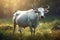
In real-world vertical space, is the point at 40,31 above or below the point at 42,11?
below

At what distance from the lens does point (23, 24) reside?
2.84 metres

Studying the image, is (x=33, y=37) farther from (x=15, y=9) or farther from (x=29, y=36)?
(x=15, y=9)

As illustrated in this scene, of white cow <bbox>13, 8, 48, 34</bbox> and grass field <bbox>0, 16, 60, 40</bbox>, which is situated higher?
white cow <bbox>13, 8, 48, 34</bbox>

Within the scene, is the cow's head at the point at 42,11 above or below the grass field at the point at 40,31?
above

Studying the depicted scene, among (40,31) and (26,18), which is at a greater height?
(26,18)

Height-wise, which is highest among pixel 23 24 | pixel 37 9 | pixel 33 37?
pixel 37 9

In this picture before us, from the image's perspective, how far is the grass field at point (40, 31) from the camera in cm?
279

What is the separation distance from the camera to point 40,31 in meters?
2.79

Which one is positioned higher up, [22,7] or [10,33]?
[22,7]

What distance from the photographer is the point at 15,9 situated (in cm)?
285

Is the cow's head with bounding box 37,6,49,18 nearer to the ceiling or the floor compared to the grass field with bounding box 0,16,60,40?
nearer to the ceiling

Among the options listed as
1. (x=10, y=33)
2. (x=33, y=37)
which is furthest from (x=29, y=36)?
(x=10, y=33)

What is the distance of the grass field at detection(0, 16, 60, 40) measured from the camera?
279cm

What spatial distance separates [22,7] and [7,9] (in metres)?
0.22
